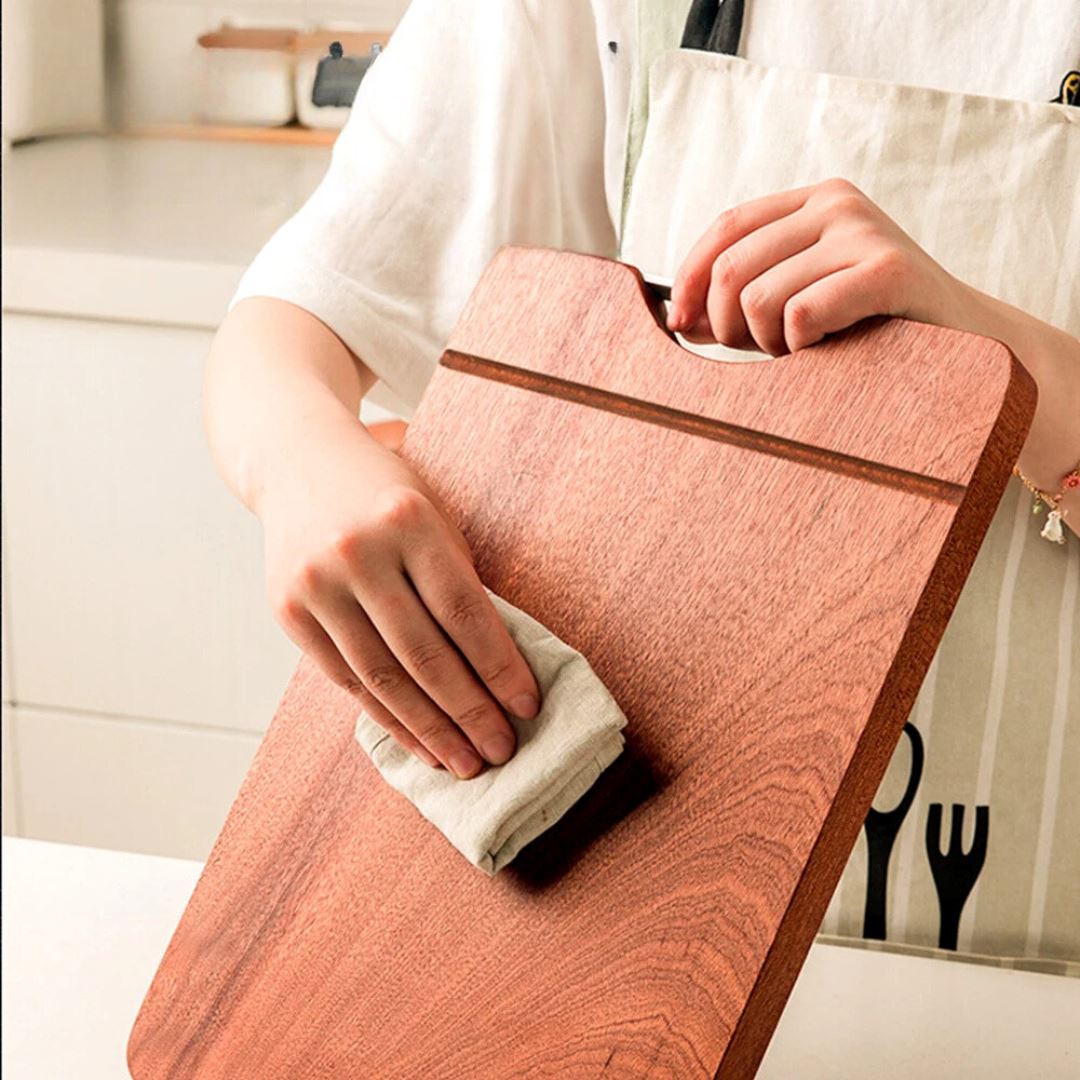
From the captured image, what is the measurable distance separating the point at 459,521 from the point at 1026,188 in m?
0.36

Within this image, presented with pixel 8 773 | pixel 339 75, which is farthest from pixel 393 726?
pixel 339 75

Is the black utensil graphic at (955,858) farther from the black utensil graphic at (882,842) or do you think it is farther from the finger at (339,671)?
the finger at (339,671)

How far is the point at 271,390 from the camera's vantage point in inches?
28.8

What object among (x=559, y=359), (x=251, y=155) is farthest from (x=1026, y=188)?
(x=251, y=155)

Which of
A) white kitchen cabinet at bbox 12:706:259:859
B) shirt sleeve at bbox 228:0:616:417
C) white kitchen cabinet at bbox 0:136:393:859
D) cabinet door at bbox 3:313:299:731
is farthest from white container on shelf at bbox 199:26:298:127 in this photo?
shirt sleeve at bbox 228:0:616:417

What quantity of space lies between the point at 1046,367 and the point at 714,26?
31 centimetres

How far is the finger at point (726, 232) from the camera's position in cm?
59

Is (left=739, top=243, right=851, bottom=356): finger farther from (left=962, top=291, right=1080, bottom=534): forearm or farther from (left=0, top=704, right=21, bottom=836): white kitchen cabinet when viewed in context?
(left=0, top=704, right=21, bottom=836): white kitchen cabinet

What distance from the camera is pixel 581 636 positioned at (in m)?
0.59

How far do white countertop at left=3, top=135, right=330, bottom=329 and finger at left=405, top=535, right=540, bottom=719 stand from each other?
0.96 meters

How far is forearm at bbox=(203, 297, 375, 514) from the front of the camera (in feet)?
2.26

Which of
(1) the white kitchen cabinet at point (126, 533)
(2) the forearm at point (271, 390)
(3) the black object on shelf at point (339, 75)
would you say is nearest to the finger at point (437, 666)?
(2) the forearm at point (271, 390)

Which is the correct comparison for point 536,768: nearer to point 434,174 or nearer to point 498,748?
point 498,748

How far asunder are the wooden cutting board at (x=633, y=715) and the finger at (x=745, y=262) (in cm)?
2
